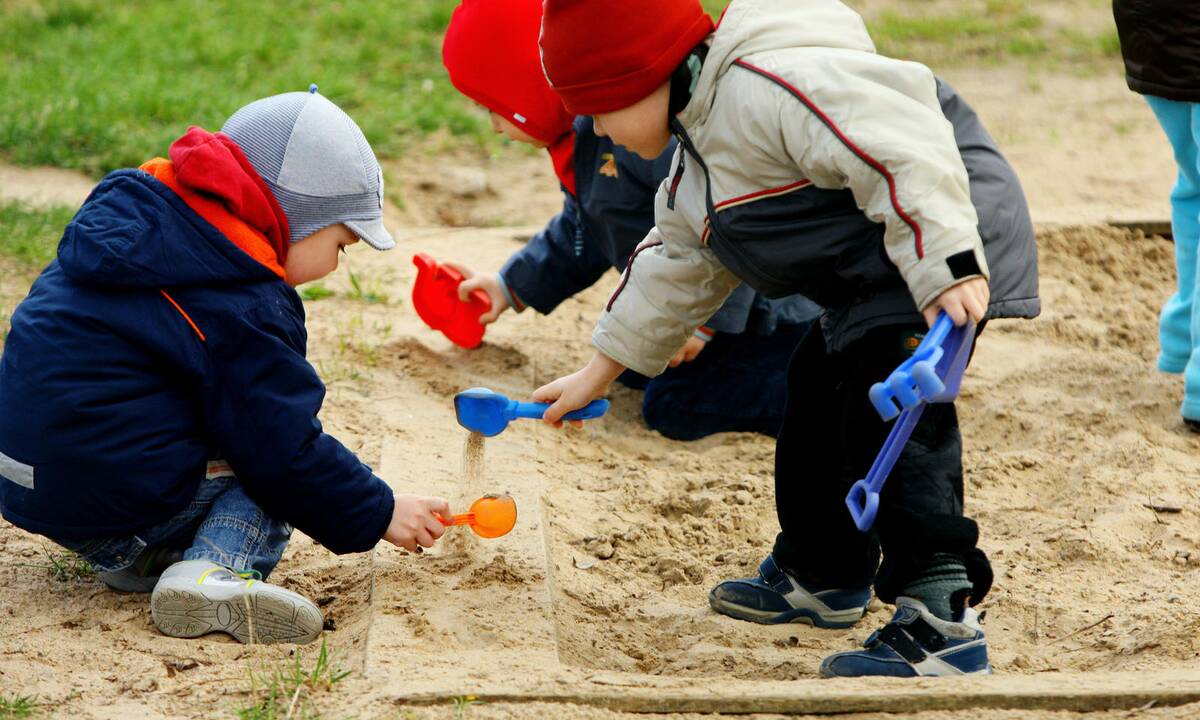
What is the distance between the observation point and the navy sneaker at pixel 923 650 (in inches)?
93.7

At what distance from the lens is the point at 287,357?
2.43m

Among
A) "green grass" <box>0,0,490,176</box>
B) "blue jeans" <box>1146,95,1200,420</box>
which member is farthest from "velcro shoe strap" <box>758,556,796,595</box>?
"green grass" <box>0,0,490,176</box>

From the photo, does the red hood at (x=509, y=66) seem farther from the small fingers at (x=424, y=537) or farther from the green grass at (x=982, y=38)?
the green grass at (x=982, y=38)

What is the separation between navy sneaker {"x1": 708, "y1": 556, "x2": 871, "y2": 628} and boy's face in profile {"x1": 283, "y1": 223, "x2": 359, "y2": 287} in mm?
992

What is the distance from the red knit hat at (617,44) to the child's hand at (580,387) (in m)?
0.50

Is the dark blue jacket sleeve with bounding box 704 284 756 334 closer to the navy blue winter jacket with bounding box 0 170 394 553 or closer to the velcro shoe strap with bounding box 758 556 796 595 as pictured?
the velcro shoe strap with bounding box 758 556 796 595

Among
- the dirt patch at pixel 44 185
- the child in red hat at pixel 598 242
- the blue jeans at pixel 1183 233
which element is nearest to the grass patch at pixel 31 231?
the dirt patch at pixel 44 185

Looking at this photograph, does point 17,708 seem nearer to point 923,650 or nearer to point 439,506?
point 439,506

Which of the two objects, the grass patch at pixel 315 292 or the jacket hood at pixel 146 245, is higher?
the jacket hood at pixel 146 245

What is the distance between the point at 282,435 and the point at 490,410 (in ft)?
1.53

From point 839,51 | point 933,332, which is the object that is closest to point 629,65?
point 839,51

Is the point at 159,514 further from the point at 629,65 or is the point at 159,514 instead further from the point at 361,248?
the point at 361,248

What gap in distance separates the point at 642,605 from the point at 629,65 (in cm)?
109

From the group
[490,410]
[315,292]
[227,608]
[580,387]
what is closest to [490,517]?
[490,410]
